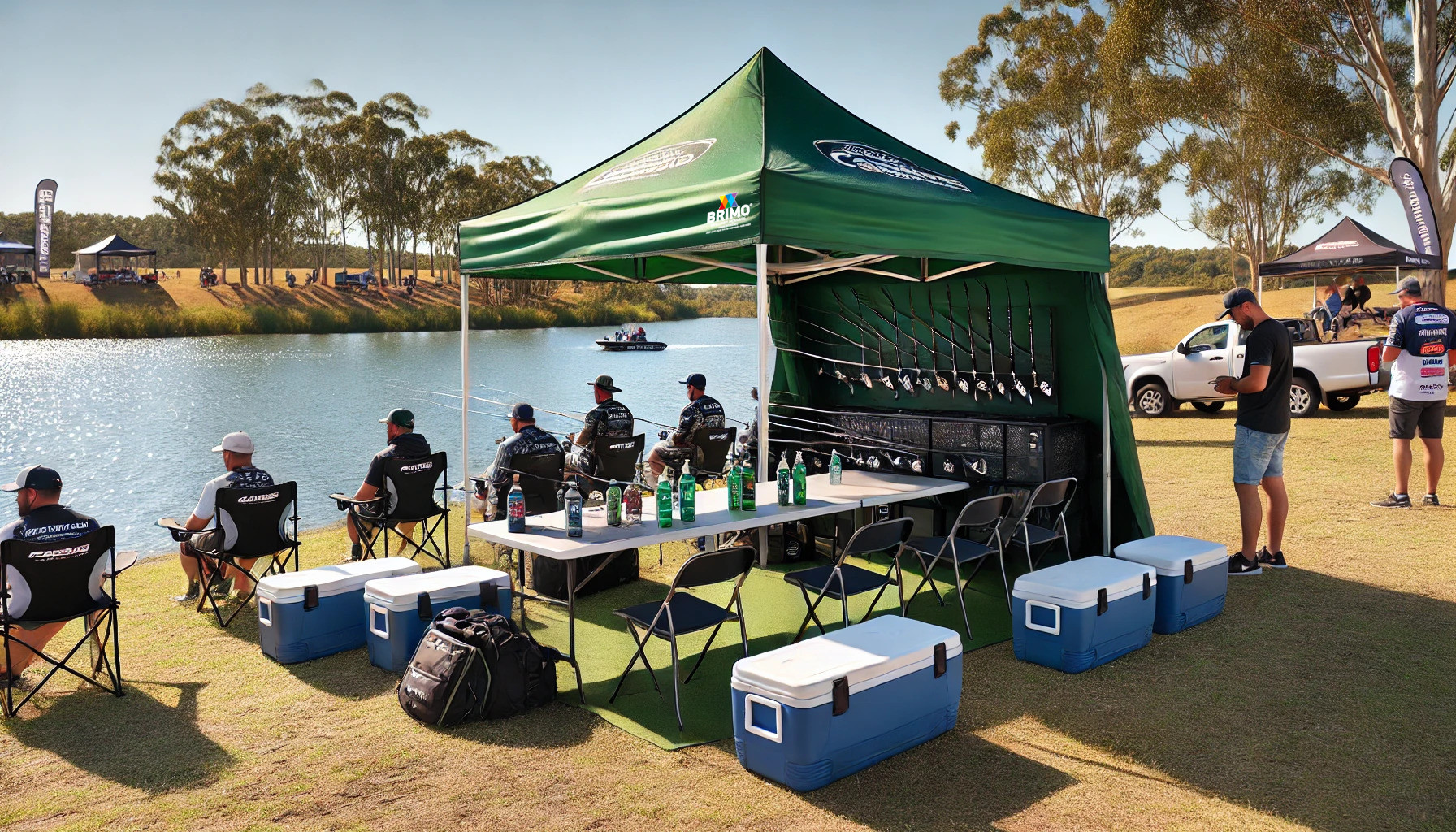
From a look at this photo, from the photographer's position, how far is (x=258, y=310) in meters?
45.8

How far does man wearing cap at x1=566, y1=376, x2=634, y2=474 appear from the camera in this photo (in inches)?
258

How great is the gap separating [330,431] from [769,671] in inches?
645

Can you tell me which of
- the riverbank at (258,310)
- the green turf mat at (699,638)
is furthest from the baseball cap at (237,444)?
the riverbank at (258,310)

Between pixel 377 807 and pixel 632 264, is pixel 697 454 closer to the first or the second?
pixel 632 264

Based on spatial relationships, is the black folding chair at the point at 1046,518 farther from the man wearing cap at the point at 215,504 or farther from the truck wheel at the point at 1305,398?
the truck wheel at the point at 1305,398

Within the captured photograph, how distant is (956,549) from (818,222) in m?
1.63

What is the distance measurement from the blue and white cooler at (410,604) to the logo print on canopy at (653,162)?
2.09 meters

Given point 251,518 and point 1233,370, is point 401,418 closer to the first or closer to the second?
point 251,518

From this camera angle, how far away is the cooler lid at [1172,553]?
4.48m

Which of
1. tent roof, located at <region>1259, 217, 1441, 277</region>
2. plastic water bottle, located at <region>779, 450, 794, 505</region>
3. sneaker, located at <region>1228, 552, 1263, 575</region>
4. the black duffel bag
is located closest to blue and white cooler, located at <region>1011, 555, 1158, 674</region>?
plastic water bottle, located at <region>779, 450, 794, 505</region>

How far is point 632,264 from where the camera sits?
6918mm

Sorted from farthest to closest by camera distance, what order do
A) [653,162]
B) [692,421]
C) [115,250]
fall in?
[115,250]
[692,421]
[653,162]

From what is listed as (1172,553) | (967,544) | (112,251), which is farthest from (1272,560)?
(112,251)

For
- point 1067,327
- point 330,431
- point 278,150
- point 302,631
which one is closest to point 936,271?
point 1067,327
